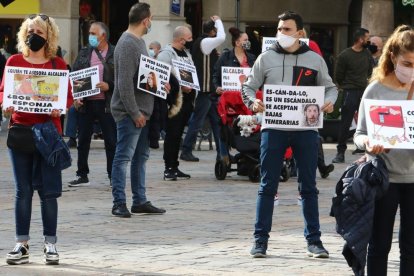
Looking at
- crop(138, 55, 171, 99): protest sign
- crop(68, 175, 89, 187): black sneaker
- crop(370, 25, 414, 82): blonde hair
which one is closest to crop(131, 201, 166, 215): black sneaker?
crop(138, 55, 171, 99): protest sign

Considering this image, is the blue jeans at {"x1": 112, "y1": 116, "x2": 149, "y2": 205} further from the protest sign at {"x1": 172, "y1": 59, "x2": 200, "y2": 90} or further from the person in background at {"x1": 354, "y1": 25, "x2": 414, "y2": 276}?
the person in background at {"x1": 354, "y1": 25, "x2": 414, "y2": 276}

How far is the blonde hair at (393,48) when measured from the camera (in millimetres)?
7875

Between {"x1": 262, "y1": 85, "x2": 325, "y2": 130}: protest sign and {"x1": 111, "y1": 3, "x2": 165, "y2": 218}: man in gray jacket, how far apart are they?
2.29m

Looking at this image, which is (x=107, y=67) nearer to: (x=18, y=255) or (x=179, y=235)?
(x=179, y=235)

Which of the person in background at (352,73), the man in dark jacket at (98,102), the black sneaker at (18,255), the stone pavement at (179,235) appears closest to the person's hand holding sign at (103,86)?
the man in dark jacket at (98,102)

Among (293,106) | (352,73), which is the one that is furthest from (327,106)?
(352,73)

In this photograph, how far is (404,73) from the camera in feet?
25.8

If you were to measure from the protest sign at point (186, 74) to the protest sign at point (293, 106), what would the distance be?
20.2ft

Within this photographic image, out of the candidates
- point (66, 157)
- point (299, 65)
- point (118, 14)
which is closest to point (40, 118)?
point (66, 157)

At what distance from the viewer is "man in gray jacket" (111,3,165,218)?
41.2 ft

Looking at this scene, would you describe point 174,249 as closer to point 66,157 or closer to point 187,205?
point 66,157

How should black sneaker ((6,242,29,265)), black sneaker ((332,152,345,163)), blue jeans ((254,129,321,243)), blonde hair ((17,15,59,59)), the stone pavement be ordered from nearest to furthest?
the stone pavement
black sneaker ((6,242,29,265))
blonde hair ((17,15,59,59))
blue jeans ((254,129,321,243))
black sneaker ((332,152,345,163))

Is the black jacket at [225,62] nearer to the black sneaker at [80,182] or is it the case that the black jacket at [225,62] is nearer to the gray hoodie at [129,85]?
the black sneaker at [80,182]

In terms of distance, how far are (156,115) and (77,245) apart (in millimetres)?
2624
